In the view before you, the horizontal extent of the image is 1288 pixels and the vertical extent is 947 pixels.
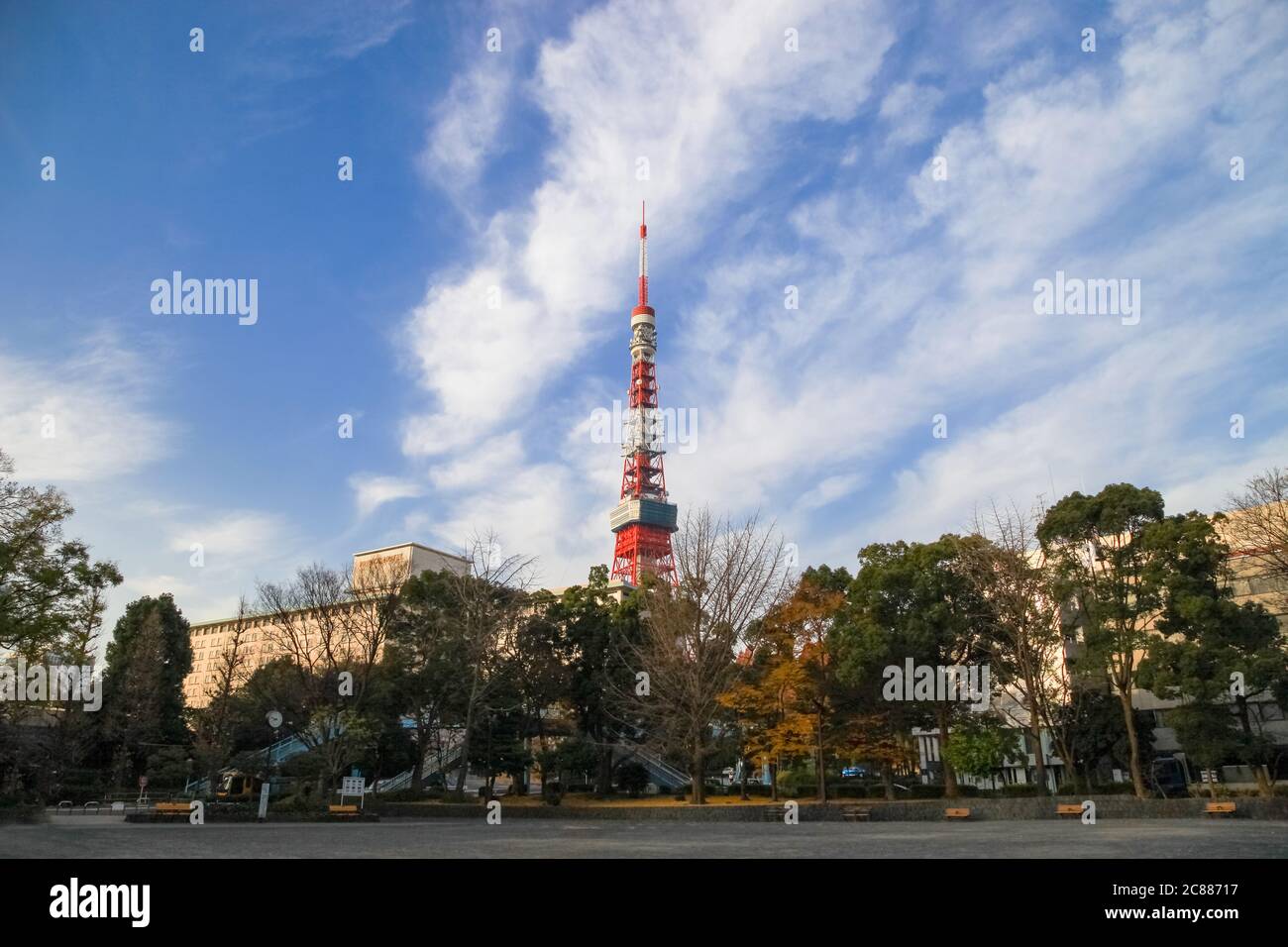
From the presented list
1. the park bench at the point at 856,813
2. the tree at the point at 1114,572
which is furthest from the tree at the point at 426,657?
the tree at the point at 1114,572

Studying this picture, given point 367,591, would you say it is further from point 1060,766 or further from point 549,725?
point 1060,766

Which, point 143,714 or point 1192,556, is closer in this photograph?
point 1192,556

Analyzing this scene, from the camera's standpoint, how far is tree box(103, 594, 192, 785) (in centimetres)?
4088

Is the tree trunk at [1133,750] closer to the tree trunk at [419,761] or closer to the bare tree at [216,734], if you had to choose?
the tree trunk at [419,761]

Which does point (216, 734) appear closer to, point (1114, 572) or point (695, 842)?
point (695, 842)

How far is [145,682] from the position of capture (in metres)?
41.2

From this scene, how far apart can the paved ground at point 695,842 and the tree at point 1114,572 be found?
913 centimetres

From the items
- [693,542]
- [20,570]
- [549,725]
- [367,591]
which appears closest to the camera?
[20,570]

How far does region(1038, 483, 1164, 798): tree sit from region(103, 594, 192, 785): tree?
42037 mm

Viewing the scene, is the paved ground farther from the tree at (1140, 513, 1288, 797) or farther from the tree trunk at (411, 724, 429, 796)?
the tree trunk at (411, 724, 429, 796)

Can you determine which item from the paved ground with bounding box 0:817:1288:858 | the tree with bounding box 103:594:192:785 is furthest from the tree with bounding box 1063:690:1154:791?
the tree with bounding box 103:594:192:785
